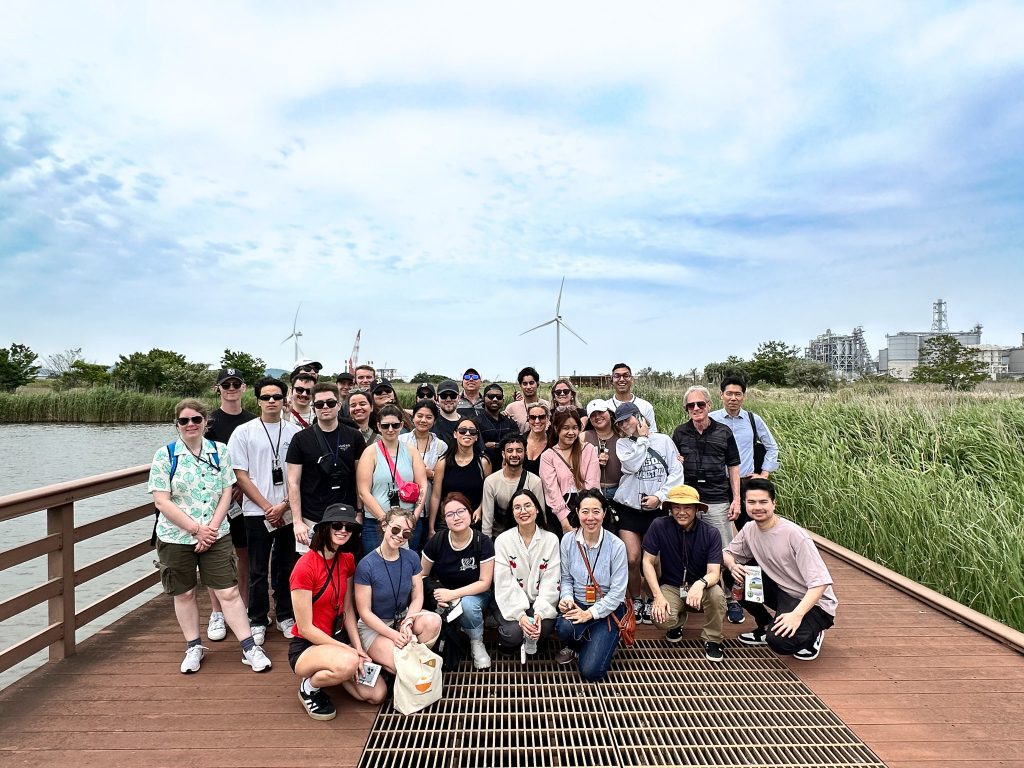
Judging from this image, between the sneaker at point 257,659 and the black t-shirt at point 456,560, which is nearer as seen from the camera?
the sneaker at point 257,659

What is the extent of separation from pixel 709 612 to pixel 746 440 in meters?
1.63

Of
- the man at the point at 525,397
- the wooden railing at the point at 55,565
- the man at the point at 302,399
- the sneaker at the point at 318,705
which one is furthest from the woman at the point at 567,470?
the wooden railing at the point at 55,565

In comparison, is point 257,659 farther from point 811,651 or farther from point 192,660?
point 811,651

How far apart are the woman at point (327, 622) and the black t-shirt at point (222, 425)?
1.41 metres

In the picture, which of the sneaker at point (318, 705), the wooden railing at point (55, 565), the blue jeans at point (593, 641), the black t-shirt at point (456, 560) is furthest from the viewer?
the black t-shirt at point (456, 560)

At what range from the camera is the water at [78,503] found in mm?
7445

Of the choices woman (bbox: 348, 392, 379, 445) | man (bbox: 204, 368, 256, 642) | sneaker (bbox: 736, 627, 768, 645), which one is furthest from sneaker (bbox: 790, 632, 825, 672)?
man (bbox: 204, 368, 256, 642)

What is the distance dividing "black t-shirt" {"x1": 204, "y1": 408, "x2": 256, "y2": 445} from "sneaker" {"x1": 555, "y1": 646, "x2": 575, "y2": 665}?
2.84 meters

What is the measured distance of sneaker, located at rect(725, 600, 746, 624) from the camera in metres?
4.69

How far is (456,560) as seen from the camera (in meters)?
4.07

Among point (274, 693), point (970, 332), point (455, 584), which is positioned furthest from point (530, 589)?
point (970, 332)

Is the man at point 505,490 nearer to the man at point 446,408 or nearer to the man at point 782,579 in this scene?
the man at point 446,408

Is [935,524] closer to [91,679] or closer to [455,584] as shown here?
[455,584]

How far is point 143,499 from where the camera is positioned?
13648 millimetres
